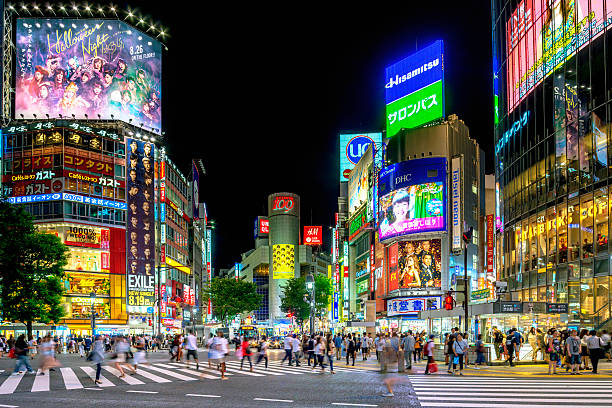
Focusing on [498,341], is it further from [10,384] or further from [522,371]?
[10,384]

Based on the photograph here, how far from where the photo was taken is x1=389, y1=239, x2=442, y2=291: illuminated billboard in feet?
240

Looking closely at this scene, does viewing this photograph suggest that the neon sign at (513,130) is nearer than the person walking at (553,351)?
No

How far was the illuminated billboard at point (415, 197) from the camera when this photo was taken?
71.8 meters

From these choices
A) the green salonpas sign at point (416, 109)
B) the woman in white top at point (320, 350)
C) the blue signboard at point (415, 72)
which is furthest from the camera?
the blue signboard at point (415, 72)

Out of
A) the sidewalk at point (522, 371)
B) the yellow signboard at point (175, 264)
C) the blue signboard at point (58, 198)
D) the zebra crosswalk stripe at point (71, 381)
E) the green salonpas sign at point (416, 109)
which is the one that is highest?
the green salonpas sign at point (416, 109)

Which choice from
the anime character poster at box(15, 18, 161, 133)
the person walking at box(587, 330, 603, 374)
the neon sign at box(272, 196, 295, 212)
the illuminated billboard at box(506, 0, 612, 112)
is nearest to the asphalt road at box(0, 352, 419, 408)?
the person walking at box(587, 330, 603, 374)

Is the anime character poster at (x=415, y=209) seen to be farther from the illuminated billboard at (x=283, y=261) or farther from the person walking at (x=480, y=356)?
the illuminated billboard at (x=283, y=261)

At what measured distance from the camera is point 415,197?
7319 centimetres

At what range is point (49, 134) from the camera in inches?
3248

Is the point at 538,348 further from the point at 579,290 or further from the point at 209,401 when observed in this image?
the point at 209,401

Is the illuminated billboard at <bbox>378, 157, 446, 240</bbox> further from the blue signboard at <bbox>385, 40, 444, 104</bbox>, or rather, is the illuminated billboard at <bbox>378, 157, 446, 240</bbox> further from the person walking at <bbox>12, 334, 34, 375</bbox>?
the person walking at <bbox>12, 334, 34, 375</bbox>

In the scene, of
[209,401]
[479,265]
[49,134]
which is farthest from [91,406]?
[49,134]

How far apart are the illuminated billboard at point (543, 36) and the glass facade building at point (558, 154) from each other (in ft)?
0.21

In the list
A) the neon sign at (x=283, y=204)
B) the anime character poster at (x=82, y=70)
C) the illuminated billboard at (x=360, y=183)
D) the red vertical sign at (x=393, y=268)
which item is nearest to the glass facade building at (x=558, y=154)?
the red vertical sign at (x=393, y=268)
